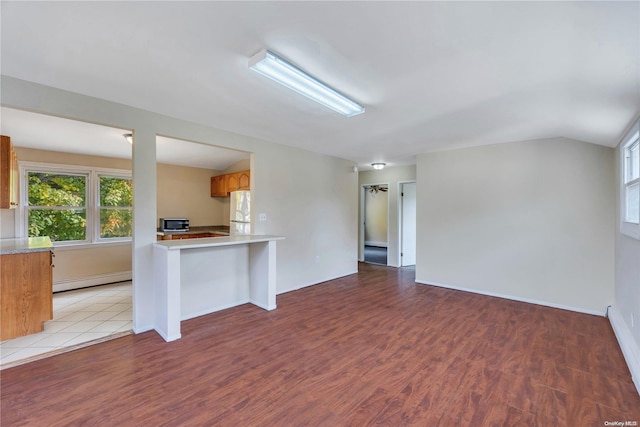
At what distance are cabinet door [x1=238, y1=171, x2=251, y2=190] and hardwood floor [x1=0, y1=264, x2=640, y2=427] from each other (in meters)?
2.56

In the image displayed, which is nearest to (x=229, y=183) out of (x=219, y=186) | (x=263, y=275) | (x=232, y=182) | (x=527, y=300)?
(x=232, y=182)

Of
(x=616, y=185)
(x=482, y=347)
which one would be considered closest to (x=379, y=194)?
(x=616, y=185)

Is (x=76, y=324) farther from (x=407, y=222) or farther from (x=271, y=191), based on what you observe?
(x=407, y=222)

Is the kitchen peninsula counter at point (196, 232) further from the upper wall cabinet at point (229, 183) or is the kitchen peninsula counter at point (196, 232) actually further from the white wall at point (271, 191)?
the white wall at point (271, 191)

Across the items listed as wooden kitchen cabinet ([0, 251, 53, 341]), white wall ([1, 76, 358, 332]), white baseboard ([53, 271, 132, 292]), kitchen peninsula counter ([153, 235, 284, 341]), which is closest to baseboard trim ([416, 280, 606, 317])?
white wall ([1, 76, 358, 332])

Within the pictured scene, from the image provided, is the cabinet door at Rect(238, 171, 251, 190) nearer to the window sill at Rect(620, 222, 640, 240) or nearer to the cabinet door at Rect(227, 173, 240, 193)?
the cabinet door at Rect(227, 173, 240, 193)

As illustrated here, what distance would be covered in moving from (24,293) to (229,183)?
3.52 meters

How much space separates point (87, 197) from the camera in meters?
4.76

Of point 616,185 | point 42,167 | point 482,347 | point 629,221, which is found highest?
point 42,167

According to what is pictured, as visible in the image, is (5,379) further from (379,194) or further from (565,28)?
(379,194)

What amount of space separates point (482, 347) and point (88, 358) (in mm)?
3678

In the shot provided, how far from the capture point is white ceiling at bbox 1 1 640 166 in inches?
58.1

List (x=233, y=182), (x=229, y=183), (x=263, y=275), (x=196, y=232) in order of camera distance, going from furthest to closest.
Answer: (x=229, y=183)
(x=233, y=182)
(x=196, y=232)
(x=263, y=275)

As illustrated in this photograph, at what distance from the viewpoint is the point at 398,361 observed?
243 centimetres
